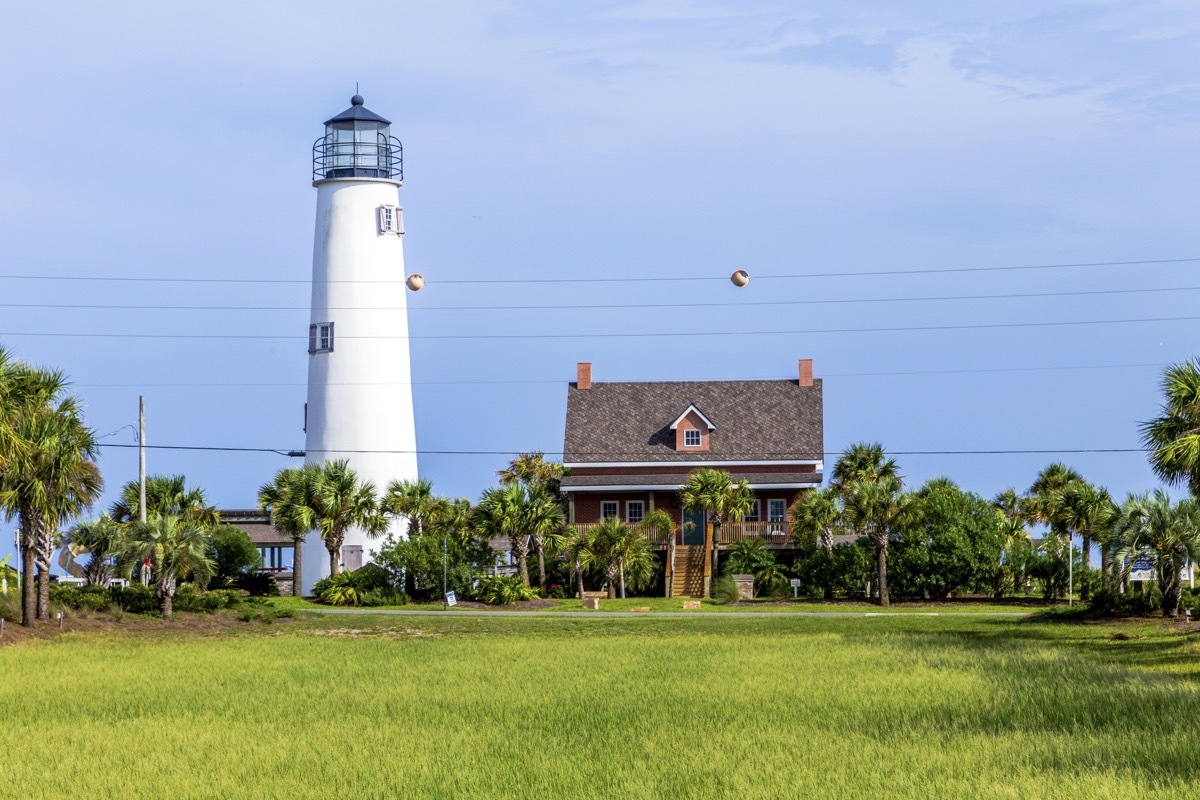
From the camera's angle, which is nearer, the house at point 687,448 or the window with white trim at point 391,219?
the window with white trim at point 391,219

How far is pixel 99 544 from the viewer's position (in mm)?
51719

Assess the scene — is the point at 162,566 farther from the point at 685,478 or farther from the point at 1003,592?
the point at 1003,592

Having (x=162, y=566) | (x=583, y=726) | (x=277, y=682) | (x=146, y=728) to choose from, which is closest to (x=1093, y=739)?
(x=583, y=726)

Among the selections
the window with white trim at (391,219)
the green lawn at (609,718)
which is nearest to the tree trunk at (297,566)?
the window with white trim at (391,219)

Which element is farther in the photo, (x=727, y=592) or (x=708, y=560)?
(x=708, y=560)

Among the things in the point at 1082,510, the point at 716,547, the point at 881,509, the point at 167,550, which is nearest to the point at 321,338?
the point at 716,547

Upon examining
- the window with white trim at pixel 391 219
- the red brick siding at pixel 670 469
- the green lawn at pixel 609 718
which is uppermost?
the window with white trim at pixel 391 219

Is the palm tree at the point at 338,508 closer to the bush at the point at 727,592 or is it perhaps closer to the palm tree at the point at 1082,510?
the bush at the point at 727,592

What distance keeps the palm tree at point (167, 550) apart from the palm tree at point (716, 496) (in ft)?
63.7

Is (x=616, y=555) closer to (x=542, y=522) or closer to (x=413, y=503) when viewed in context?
(x=542, y=522)

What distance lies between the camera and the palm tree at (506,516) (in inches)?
2163

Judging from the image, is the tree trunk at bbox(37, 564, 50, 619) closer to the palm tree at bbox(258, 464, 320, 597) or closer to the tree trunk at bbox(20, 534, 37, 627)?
the tree trunk at bbox(20, 534, 37, 627)

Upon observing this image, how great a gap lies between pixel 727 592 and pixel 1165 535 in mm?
16847

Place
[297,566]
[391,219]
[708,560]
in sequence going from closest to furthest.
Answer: [297,566] → [708,560] → [391,219]
